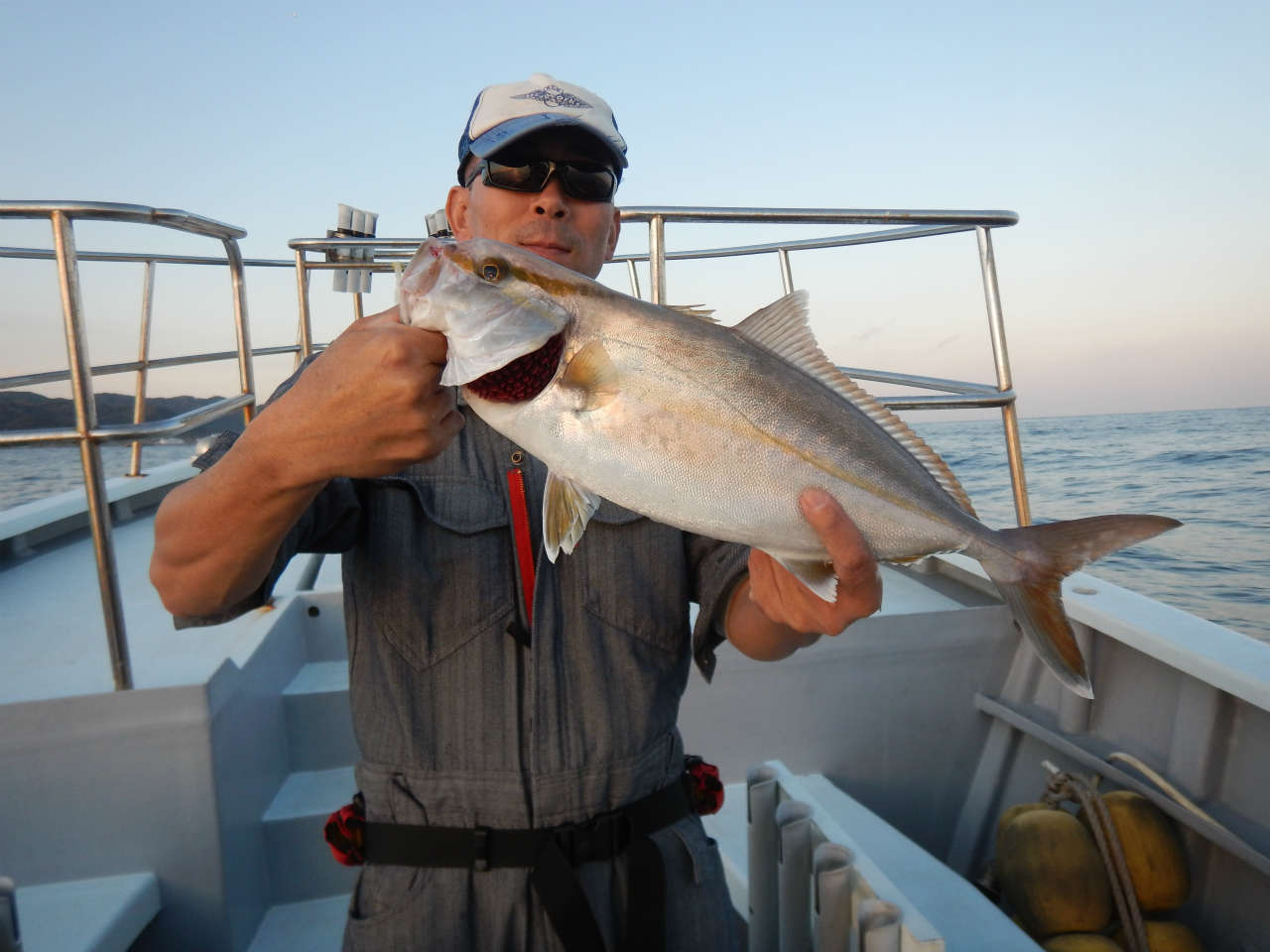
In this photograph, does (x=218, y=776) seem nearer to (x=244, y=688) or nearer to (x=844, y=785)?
(x=244, y=688)

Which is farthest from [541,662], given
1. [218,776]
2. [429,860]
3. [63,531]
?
[63,531]

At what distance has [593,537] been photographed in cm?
187

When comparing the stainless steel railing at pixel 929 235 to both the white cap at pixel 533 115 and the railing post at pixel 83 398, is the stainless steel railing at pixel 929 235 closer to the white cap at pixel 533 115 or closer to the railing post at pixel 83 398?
the white cap at pixel 533 115

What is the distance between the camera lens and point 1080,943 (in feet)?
8.27

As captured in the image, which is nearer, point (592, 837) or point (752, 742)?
point (592, 837)

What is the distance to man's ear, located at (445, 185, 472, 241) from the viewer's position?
2.15 metres

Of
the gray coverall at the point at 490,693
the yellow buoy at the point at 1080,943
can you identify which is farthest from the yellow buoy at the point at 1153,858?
the gray coverall at the point at 490,693

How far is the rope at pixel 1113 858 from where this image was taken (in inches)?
98.3

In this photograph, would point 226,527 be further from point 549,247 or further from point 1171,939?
point 1171,939

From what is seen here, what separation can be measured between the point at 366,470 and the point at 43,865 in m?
2.04

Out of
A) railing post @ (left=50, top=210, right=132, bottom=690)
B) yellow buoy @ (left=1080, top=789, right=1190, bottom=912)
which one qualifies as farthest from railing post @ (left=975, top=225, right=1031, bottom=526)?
railing post @ (left=50, top=210, right=132, bottom=690)

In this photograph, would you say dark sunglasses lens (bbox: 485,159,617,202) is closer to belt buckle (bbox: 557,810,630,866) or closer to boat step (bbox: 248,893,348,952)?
belt buckle (bbox: 557,810,630,866)

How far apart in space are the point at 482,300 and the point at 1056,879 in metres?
2.64

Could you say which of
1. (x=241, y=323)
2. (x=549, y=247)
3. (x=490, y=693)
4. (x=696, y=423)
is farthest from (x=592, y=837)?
(x=241, y=323)
